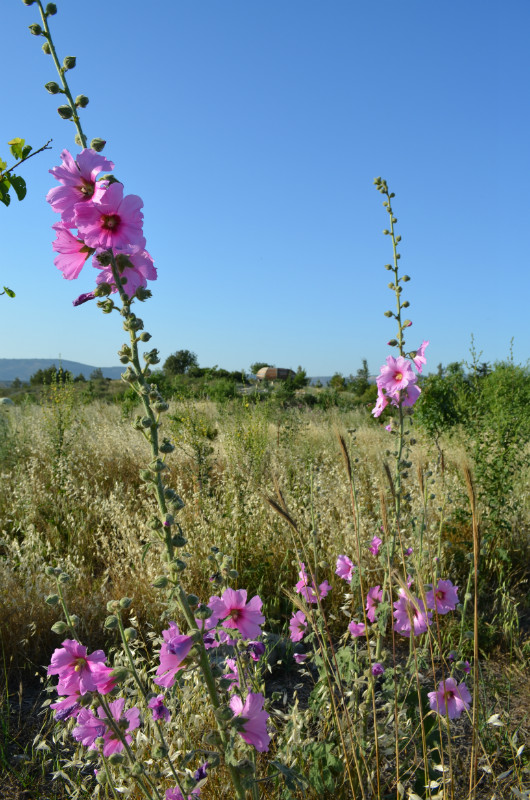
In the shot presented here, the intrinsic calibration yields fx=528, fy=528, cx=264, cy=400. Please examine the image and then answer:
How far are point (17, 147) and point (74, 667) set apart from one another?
2.07 meters

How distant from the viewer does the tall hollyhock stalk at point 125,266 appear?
1.18 metres

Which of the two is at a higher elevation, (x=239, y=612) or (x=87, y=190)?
(x=87, y=190)

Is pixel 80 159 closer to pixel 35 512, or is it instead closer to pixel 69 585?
pixel 69 585

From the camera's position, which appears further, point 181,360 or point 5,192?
point 181,360

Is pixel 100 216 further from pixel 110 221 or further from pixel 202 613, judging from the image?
pixel 202 613

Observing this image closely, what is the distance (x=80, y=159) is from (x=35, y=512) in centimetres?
427

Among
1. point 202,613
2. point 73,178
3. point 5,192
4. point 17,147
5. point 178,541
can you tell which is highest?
point 17,147

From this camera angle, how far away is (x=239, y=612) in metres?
1.51

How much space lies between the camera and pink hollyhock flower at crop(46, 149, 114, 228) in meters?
1.21

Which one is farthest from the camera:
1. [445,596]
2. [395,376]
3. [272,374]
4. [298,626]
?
[272,374]

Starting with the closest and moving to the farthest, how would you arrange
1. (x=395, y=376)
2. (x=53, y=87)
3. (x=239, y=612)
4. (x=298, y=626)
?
1. (x=53, y=87)
2. (x=239, y=612)
3. (x=298, y=626)
4. (x=395, y=376)

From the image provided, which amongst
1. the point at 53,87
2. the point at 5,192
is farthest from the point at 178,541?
the point at 5,192

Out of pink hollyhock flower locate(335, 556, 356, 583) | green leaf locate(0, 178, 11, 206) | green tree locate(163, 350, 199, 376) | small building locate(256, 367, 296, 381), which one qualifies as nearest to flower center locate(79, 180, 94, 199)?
green leaf locate(0, 178, 11, 206)

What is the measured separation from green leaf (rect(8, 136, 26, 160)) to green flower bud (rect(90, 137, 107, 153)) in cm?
126
